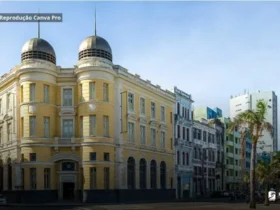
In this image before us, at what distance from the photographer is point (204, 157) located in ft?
290

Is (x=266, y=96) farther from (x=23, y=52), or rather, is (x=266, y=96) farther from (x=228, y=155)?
(x=23, y=52)

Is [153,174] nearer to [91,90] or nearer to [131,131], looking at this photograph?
[131,131]

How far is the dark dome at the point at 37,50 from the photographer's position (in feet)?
185

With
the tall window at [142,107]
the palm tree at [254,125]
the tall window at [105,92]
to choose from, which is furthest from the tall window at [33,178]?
the palm tree at [254,125]

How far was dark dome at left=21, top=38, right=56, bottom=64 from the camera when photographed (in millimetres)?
56469

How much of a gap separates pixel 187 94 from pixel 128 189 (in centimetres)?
2807

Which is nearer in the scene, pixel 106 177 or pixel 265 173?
pixel 265 173

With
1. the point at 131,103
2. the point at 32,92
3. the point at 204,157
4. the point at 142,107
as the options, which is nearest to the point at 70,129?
Result: the point at 32,92

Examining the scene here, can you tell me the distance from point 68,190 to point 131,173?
8.84 meters

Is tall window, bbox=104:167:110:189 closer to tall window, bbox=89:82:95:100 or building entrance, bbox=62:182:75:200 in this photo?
building entrance, bbox=62:182:75:200

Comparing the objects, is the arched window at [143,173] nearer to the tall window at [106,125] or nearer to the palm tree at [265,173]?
the tall window at [106,125]

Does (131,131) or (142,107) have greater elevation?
(142,107)

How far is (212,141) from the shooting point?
94.3 metres

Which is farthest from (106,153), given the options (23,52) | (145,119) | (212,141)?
(212,141)
